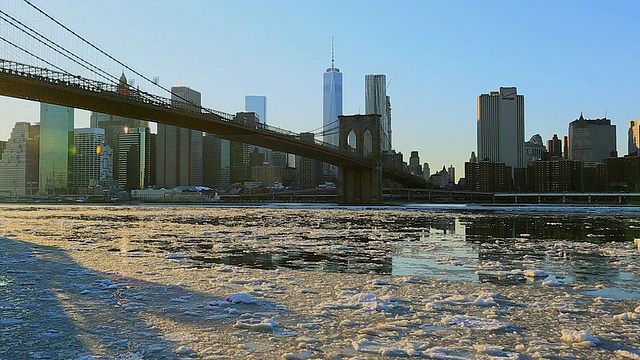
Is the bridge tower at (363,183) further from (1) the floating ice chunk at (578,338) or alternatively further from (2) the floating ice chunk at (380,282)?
(1) the floating ice chunk at (578,338)

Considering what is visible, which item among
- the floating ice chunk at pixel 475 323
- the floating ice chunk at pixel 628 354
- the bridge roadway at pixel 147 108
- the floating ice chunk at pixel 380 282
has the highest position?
the bridge roadway at pixel 147 108

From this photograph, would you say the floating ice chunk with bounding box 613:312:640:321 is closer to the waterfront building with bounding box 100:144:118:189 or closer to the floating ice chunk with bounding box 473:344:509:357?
the floating ice chunk with bounding box 473:344:509:357

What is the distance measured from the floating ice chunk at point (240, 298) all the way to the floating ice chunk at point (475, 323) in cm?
250

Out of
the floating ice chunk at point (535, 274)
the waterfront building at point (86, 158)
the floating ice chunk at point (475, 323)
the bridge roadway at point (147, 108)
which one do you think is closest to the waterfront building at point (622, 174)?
the bridge roadway at point (147, 108)

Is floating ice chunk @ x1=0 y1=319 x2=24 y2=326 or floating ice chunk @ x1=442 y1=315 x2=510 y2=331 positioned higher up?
floating ice chunk @ x1=0 y1=319 x2=24 y2=326

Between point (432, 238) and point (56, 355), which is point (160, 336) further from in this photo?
point (432, 238)

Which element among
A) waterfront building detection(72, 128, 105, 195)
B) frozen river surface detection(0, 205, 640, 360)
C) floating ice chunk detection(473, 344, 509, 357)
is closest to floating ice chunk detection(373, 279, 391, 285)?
frozen river surface detection(0, 205, 640, 360)

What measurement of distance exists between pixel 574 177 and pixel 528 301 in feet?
538

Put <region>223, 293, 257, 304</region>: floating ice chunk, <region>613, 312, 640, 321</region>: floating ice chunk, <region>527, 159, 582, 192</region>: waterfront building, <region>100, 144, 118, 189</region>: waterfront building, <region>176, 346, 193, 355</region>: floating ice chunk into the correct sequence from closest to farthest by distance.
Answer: <region>176, 346, 193, 355</region>: floating ice chunk
<region>613, 312, 640, 321</region>: floating ice chunk
<region>223, 293, 257, 304</region>: floating ice chunk
<region>527, 159, 582, 192</region>: waterfront building
<region>100, 144, 118, 189</region>: waterfront building

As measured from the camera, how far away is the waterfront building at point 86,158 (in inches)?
6683

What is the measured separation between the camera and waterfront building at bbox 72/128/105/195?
170 meters

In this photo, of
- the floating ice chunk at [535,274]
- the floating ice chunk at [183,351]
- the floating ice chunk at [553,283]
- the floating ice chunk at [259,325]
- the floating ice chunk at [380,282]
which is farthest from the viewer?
the floating ice chunk at [535,274]

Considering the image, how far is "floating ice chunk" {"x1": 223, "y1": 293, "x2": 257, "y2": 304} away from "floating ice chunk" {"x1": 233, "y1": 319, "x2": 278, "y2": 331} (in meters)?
1.17

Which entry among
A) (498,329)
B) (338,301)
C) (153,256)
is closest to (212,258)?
(153,256)
